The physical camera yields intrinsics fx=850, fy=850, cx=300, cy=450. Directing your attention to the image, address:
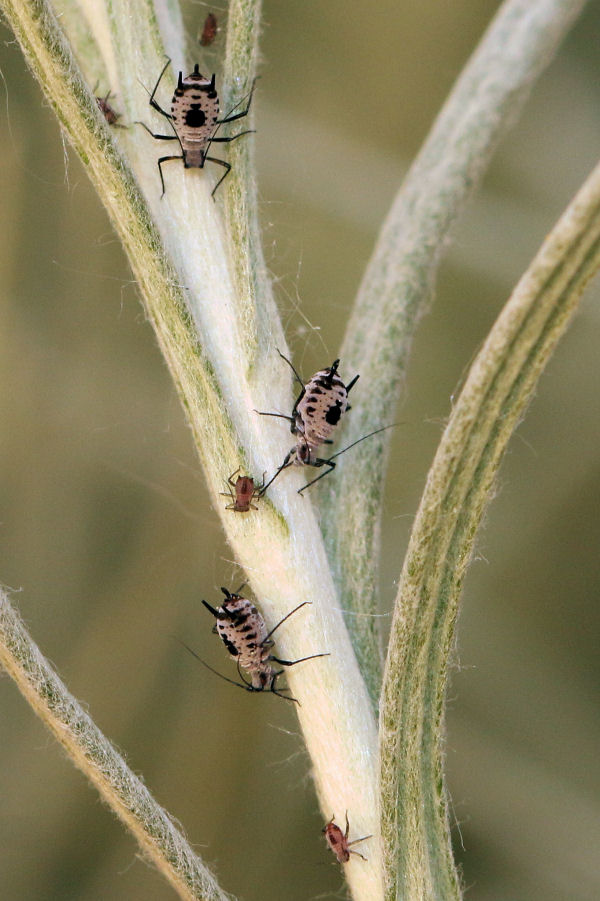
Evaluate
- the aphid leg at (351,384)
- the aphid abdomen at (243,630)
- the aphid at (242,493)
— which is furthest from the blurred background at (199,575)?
the aphid at (242,493)

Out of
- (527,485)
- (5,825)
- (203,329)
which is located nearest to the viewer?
(203,329)

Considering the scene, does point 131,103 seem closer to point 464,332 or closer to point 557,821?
point 464,332

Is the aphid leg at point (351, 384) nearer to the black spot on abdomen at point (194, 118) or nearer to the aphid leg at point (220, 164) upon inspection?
the aphid leg at point (220, 164)

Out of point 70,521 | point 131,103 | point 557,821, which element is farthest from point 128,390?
point 557,821

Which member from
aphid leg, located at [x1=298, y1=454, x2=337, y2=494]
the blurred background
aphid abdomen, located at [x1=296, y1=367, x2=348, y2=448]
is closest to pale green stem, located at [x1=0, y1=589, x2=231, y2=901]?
aphid leg, located at [x1=298, y1=454, x2=337, y2=494]

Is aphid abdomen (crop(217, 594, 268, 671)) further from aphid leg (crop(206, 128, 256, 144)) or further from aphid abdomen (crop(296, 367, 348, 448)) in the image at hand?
aphid leg (crop(206, 128, 256, 144))
